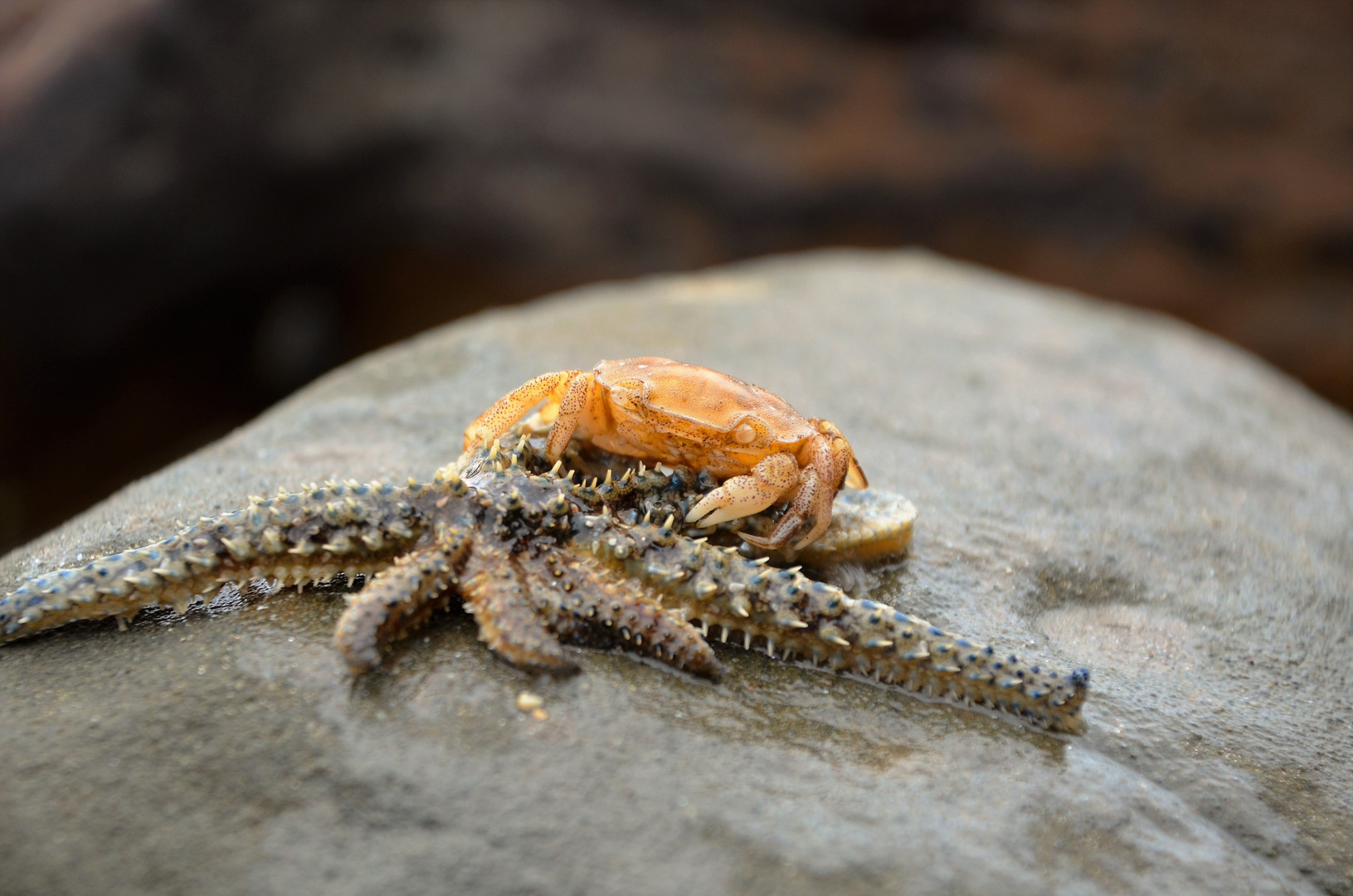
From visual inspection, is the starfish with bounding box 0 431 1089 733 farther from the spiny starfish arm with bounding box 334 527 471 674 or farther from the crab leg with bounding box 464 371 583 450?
the crab leg with bounding box 464 371 583 450

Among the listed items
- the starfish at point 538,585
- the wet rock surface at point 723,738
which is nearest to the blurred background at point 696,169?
the wet rock surface at point 723,738

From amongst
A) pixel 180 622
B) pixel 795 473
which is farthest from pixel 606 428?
pixel 180 622

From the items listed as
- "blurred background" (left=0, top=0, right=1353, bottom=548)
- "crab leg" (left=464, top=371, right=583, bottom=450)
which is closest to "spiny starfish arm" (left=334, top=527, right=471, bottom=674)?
"crab leg" (left=464, top=371, right=583, bottom=450)

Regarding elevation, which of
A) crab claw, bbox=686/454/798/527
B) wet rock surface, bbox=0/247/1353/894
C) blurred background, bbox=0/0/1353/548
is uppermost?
blurred background, bbox=0/0/1353/548

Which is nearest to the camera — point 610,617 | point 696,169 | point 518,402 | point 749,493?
point 610,617

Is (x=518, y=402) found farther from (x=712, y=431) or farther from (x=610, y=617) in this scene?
(x=610, y=617)

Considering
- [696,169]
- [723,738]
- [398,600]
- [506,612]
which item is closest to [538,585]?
[506,612]

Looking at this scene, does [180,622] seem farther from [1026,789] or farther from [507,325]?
[507,325]

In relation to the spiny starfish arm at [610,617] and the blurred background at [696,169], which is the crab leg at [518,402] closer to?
the spiny starfish arm at [610,617]
